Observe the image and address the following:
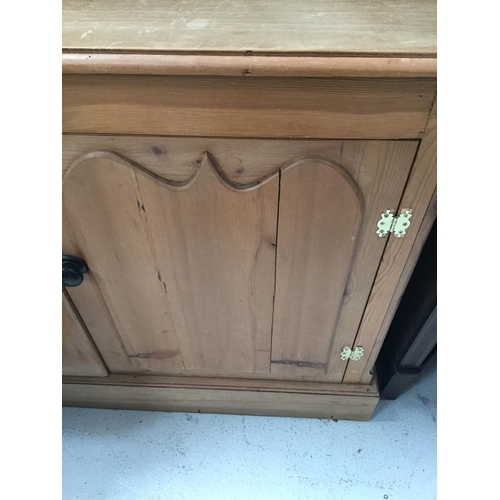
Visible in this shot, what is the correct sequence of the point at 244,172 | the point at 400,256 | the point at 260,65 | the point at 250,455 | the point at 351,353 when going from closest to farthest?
1. the point at 260,65
2. the point at 244,172
3. the point at 400,256
4. the point at 351,353
5. the point at 250,455

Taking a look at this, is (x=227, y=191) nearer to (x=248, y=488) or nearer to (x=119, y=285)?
(x=119, y=285)

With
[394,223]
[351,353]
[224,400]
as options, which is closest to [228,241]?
[394,223]

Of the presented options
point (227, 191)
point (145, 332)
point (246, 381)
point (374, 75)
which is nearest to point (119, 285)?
point (145, 332)

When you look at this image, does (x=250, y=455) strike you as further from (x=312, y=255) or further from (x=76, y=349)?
(x=312, y=255)

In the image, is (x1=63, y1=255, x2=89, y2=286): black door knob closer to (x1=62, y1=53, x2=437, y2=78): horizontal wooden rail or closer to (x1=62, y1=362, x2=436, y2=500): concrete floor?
(x1=62, y1=53, x2=437, y2=78): horizontal wooden rail

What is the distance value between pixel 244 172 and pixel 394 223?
0.75 feet

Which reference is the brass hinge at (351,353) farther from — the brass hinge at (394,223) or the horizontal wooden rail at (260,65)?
the horizontal wooden rail at (260,65)

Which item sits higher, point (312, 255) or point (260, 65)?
point (260, 65)

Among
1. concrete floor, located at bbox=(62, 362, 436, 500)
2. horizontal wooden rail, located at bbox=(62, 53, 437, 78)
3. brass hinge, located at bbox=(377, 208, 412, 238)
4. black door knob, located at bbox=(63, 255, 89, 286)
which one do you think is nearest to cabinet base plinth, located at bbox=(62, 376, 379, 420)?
concrete floor, located at bbox=(62, 362, 436, 500)

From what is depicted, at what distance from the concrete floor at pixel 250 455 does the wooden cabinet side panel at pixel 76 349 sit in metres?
0.19

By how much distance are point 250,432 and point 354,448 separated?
9.9 inches

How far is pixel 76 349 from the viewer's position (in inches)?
Answer: 36.2

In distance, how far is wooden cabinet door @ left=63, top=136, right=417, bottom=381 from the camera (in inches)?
22.0

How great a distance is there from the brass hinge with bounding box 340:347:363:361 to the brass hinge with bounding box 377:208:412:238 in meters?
0.32
